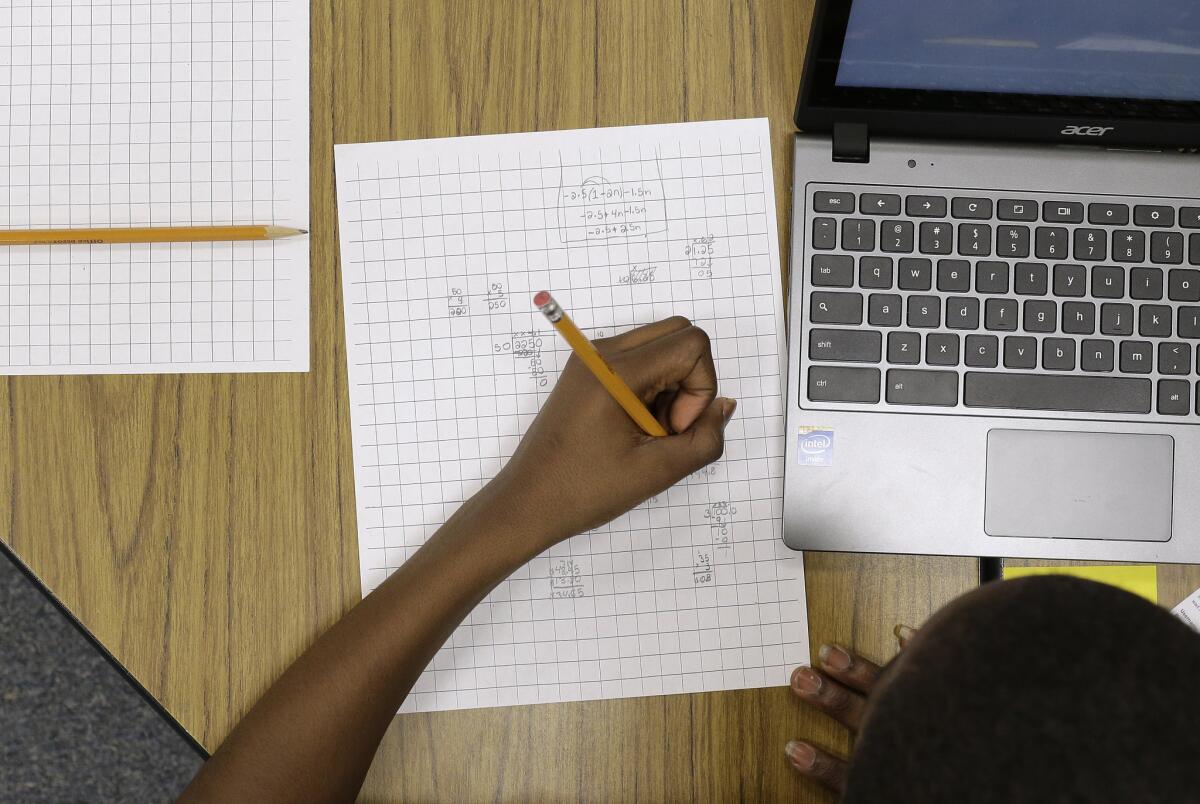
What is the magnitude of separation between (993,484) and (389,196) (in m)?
0.45

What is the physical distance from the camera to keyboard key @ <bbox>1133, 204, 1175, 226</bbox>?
1.75 feet

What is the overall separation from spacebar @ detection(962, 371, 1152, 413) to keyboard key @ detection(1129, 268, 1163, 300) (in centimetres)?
5

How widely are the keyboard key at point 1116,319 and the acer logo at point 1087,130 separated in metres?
0.11

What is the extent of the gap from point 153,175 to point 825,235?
47 centimetres

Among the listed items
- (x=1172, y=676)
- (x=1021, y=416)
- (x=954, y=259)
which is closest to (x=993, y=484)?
(x=1021, y=416)

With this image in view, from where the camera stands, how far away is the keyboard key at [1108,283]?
0.53 m

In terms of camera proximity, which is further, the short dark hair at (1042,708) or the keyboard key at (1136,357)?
the keyboard key at (1136,357)

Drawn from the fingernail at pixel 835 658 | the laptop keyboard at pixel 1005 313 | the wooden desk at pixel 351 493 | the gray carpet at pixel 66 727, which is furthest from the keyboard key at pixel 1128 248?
the gray carpet at pixel 66 727

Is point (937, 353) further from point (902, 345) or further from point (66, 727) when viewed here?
point (66, 727)

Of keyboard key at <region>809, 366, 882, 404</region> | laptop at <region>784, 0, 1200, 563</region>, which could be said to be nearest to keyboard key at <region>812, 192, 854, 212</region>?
laptop at <region>784, 0, 1200, 563</region>

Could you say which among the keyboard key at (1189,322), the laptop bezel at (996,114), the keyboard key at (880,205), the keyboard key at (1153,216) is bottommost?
the keyboard key at (1189,322)

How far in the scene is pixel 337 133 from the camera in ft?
1.91

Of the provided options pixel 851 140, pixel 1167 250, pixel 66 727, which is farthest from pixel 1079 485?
pixel 66 727

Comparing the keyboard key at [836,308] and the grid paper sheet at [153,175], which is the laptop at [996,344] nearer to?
the keyboard key at [836,308]
